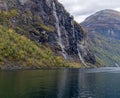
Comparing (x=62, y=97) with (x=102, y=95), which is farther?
(x=102, y=95)

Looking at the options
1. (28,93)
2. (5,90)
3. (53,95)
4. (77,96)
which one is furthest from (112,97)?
(5,90)

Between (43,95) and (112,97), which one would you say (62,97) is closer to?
(43,95)

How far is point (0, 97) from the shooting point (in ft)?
303

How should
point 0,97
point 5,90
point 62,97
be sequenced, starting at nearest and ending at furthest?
1. point 0,97
2. point 62,97
3. point 5,90

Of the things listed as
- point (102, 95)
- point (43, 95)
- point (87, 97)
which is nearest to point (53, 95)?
point (43, 95)

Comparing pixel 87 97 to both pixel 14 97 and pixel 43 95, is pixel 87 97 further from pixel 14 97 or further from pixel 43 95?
pixel 14 97

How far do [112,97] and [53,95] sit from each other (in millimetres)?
20699

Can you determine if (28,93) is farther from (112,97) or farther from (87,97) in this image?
(112,97)

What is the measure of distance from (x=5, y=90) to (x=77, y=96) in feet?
83.7

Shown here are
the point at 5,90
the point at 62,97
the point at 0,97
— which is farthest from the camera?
the point at 5,90

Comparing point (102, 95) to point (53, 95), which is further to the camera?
point (102, 95)

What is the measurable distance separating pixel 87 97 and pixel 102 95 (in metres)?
9.12

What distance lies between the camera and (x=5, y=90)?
108 m

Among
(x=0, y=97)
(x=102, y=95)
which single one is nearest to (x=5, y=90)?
(x=0, y=97)
